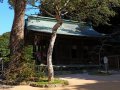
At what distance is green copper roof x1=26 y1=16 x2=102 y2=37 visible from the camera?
26.7 m

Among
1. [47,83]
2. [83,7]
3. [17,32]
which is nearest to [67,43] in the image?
[83,7]

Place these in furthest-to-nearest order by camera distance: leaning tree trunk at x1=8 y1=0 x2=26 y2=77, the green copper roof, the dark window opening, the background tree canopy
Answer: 1. the dark window opening
2. the green copper roof
3. leaning tree trunk at x1=8 y1=0 x2=26 y2=77
4. the background tree canopy

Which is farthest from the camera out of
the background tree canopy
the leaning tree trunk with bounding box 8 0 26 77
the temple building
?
the temple building

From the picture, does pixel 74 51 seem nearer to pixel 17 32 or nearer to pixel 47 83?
pixel 17 32

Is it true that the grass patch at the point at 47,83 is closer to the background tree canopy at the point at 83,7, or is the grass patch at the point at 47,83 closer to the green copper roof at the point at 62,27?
the background tree canopy at the point at 83,7

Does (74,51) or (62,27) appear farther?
(62,27)

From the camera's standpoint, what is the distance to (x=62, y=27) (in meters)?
29.3

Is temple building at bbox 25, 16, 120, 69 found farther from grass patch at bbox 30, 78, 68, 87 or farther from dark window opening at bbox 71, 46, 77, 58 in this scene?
grass patch at bbox 30, 78, 68, 87

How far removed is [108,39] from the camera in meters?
29.8

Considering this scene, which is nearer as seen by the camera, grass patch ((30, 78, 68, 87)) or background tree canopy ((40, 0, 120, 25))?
grass patch ((30, 78, 68, 87))

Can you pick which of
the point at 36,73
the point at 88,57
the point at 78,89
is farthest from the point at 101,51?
the point at 78,89

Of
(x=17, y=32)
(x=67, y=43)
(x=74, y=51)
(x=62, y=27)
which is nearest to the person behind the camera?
(x=17, y=32)

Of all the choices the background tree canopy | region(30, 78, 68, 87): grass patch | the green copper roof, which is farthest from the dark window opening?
region(30, 78, 68, 87): grass patch

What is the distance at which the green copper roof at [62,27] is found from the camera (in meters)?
26.7
